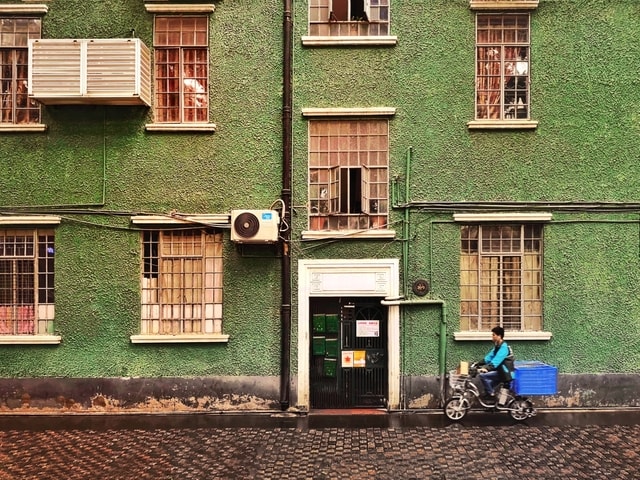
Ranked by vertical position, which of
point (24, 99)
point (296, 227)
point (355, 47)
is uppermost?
point (355, 47)

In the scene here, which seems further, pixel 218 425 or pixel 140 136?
pixel 140 136

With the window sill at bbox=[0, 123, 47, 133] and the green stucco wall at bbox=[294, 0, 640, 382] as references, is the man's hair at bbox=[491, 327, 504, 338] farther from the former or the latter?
the window sill at bbox=[0, 123, 47, 133]

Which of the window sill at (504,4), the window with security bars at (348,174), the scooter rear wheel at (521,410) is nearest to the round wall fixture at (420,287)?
the window with security bars at (348,174)

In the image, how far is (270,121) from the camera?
35.9 ft

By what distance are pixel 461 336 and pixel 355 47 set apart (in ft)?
20.9

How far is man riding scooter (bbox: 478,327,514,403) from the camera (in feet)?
32.9

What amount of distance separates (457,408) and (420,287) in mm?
2458

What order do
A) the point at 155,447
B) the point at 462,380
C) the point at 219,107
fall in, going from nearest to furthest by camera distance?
the point at 155,447 → the point at 462,380 → the point at 219,107

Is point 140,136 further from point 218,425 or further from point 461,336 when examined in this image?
point 461,336

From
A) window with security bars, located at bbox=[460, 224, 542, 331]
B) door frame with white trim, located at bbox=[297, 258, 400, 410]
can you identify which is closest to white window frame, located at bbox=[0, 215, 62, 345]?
door frame with white trim, located at bbox=[297, 258, 400, 410]

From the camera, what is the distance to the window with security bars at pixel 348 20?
11055 mm

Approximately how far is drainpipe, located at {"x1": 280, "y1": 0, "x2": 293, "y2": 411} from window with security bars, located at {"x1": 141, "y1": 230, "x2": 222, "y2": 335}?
4.50 feet

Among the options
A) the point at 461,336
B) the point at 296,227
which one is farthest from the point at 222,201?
the point at 461,336

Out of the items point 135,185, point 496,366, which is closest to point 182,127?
point 135,185
